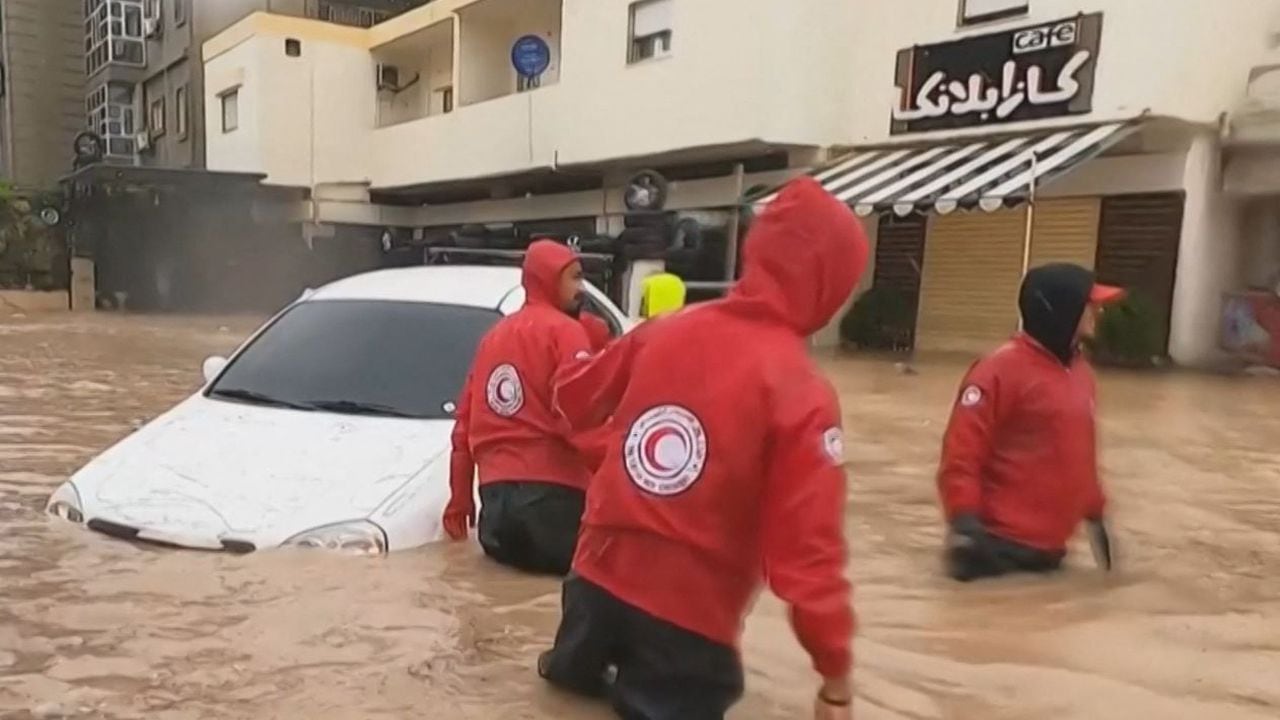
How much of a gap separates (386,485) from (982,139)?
11.5 m

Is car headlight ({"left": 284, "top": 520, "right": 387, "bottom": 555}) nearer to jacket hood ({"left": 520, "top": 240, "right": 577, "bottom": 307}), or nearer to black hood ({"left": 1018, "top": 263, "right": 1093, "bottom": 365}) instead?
jacket hood ({"left": 520, "top": 240, "right": 577, "bottom": 307})

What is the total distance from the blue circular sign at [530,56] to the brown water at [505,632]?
48.9 ft

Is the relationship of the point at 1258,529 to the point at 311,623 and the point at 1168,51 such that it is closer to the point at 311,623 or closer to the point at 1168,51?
the point at 311,623

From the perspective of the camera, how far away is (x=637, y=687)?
250 centimetres

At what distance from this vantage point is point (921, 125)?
14828mm

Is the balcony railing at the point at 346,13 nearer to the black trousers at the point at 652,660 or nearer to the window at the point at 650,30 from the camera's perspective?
the window at the point at 650,30

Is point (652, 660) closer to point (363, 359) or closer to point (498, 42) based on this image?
point (363, 359)

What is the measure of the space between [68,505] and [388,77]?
2287cm

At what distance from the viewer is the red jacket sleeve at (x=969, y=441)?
14.2 ft

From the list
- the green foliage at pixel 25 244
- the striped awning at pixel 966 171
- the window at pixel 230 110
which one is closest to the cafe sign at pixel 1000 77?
the striped awning at pixel 966 171

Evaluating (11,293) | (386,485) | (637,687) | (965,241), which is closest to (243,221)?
(11,293)

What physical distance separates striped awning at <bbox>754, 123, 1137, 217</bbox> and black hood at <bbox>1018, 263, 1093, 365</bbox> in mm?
7509

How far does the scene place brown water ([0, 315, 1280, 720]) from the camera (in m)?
3.21

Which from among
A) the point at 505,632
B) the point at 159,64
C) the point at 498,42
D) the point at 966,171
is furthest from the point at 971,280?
the point at 159,64
